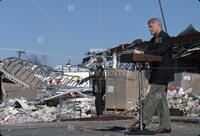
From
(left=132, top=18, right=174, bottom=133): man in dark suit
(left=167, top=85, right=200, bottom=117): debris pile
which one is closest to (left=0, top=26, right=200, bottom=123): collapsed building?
(left=167, top=85, right=200, bottom=117): debris pile

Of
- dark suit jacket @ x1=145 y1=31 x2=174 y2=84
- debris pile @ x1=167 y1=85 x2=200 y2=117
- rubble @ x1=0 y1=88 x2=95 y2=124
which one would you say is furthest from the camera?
rubble @ x1=0 y1=88 x2=95 y2=124

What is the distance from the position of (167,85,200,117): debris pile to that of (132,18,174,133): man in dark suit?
809cm

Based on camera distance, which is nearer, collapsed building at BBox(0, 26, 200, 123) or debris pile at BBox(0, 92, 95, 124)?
debris pile at BBox(0, 92, 95, 124)

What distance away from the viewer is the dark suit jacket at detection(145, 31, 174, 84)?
28.5ft

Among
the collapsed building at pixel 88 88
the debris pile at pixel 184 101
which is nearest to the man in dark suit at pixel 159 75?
the collapsed building at pixel 88 88

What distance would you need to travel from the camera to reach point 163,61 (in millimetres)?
8703

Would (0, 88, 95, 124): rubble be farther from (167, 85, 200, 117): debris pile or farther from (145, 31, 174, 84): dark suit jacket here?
(145, 31, 174, 84): dark suit jacket

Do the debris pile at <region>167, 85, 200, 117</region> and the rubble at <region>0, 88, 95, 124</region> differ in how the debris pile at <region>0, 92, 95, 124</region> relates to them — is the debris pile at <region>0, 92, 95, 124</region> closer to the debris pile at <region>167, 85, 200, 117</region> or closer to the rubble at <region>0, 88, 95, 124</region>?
the rubble at <region>0, 88, 95, 124</region>

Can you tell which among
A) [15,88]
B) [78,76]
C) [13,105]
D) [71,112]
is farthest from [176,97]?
[78,76]

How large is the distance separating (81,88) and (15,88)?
9.52 ft

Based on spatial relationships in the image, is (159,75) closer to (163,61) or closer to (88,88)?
(163,61)

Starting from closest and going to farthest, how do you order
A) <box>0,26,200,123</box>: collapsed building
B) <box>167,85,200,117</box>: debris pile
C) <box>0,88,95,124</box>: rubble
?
<box>167,85,200,117</box>: debris pile → <box>0,88,95,124</box>: rubble → <box>0,26,200,123</box>: collapsed building

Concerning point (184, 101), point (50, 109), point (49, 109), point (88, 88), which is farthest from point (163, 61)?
point (88, 88)

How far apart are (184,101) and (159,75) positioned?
1076cm
